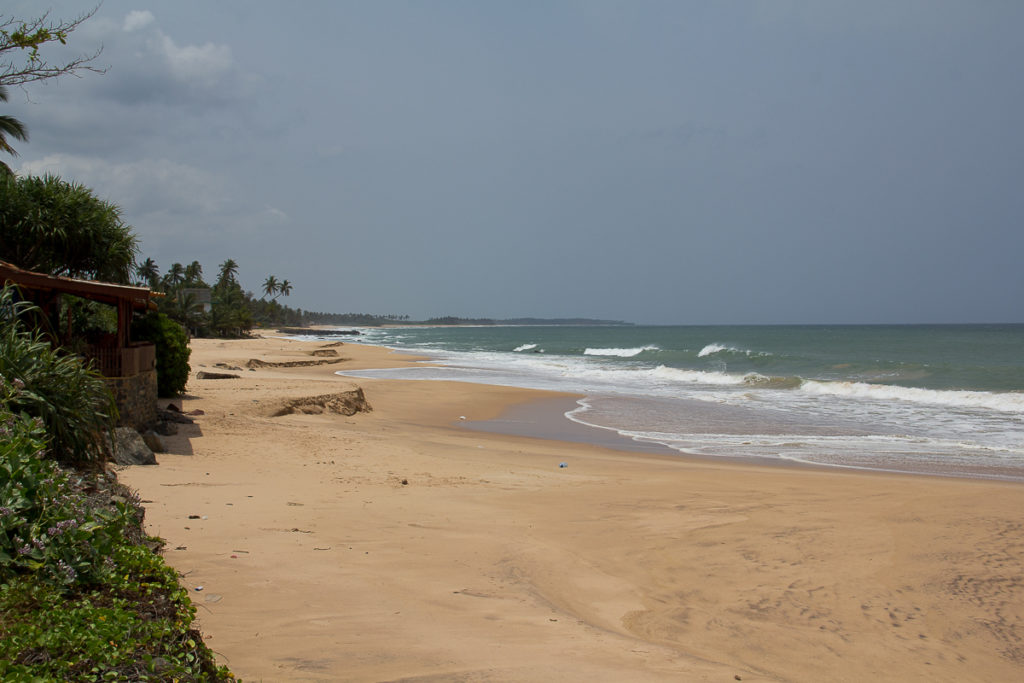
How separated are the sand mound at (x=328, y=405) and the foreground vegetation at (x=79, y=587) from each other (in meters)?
11.3

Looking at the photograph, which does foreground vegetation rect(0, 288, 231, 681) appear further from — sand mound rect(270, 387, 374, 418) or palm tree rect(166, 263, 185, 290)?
palm tree rect(166, 263, 185, 290)

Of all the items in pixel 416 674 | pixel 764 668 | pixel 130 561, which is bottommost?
pixel 764 668

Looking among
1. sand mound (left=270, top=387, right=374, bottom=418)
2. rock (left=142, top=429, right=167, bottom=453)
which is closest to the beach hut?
rock (left=142, top=429, right=167, bottom=453)

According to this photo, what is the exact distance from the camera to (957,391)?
87.2ft

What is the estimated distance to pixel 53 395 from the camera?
6.16 m

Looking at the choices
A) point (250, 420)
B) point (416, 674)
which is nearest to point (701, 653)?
point (416, 674)

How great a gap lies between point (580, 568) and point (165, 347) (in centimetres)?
1304

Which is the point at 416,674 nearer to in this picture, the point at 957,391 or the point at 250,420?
the point at 250,420

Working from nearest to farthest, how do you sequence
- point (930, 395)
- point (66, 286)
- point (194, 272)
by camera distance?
point (66, 286), point (930, 395), point (194, 272)

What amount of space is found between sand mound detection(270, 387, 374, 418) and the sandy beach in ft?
14.5

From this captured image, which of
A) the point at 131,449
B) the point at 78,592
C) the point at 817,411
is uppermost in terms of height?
the point at 78,592

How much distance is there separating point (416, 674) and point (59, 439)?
3899mm

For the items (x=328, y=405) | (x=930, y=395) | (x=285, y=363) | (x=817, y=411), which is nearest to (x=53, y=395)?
(x=328, y=405)

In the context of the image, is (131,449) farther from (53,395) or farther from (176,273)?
(176,273)
